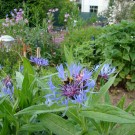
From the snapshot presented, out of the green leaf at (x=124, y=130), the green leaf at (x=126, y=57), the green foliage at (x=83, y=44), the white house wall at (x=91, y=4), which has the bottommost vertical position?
the white house wall at (x=91, y=4)

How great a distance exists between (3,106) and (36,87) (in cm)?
19

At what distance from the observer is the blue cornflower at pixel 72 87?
940mm

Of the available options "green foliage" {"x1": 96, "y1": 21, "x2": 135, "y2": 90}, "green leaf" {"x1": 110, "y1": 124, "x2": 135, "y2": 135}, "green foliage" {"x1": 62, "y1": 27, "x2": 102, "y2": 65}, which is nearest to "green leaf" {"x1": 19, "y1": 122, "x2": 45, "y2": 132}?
"green leaf" {"x1": 110, "y1": 124, "x2": 135, "y2": 135}

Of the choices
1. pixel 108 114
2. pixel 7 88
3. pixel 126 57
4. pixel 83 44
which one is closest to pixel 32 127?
pixel 7 88

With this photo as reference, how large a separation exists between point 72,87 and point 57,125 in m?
0.24

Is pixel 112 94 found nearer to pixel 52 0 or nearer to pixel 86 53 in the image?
pixel 86 53

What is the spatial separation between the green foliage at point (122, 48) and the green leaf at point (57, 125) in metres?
3.07

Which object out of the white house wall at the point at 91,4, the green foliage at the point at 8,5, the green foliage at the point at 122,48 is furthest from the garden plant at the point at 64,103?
the white house wall at the point at 91,4

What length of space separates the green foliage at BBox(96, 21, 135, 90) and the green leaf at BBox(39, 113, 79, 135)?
10.1ft

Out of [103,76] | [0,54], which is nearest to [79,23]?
[0,54]

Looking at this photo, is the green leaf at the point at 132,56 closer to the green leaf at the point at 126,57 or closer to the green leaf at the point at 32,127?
the green leaf at the point at 126,57

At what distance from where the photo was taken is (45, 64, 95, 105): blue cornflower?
94cm

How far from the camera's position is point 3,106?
110cm

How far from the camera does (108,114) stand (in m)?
0.97
